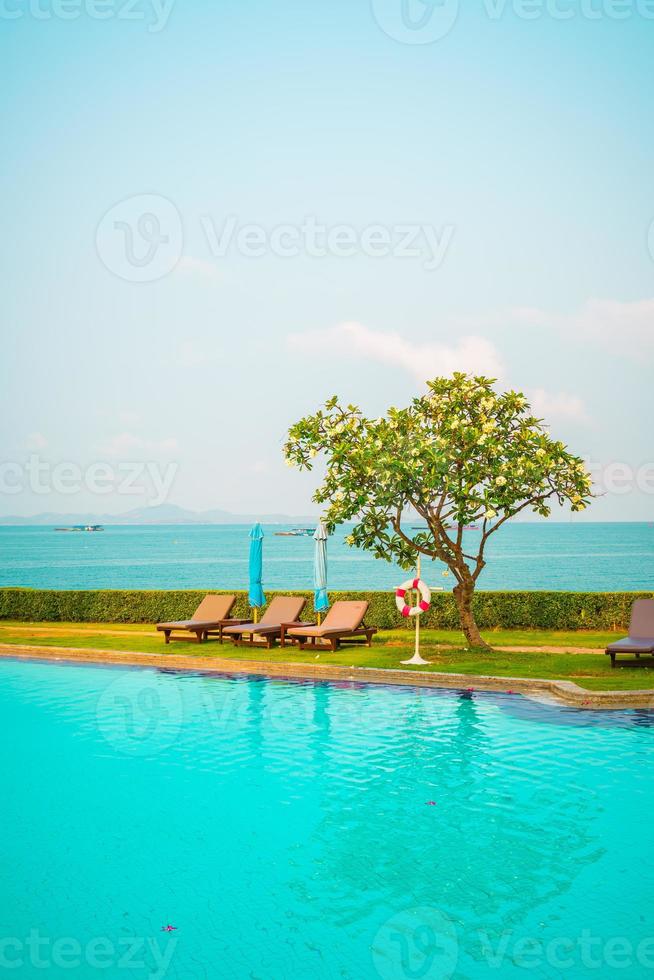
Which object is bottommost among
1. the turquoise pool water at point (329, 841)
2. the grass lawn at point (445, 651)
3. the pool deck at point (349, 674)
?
the turquoise pool water at point (329, 841)

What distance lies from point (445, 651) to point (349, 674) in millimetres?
2670

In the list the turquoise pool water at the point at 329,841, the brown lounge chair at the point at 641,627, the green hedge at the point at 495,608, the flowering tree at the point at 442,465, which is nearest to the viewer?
the turquoise pool water at the point at 329,841

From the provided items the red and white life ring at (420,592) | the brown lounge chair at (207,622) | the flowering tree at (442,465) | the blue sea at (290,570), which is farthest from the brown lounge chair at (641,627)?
the blue sea at (290,570)

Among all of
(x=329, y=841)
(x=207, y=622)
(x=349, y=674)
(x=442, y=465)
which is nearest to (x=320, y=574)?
(x=207, y=622)

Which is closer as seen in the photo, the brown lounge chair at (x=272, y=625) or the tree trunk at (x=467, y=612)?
the tree trunk at (x=467, y=612)

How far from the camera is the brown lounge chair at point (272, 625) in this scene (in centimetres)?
2025

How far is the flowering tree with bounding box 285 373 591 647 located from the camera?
1677 cm

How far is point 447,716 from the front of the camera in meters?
13.8

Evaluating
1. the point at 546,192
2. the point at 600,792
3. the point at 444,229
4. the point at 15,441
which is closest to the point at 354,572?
the point at 15,441

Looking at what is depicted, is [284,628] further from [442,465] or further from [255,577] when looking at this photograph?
[442,465]

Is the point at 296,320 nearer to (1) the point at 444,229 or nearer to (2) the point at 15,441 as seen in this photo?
(2) the point at 15,441

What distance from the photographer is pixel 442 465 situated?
54.5 ft

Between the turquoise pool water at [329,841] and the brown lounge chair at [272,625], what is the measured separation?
17.8 feet

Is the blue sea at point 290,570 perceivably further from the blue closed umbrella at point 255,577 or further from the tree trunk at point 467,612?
the tree trunk at point 467,612
